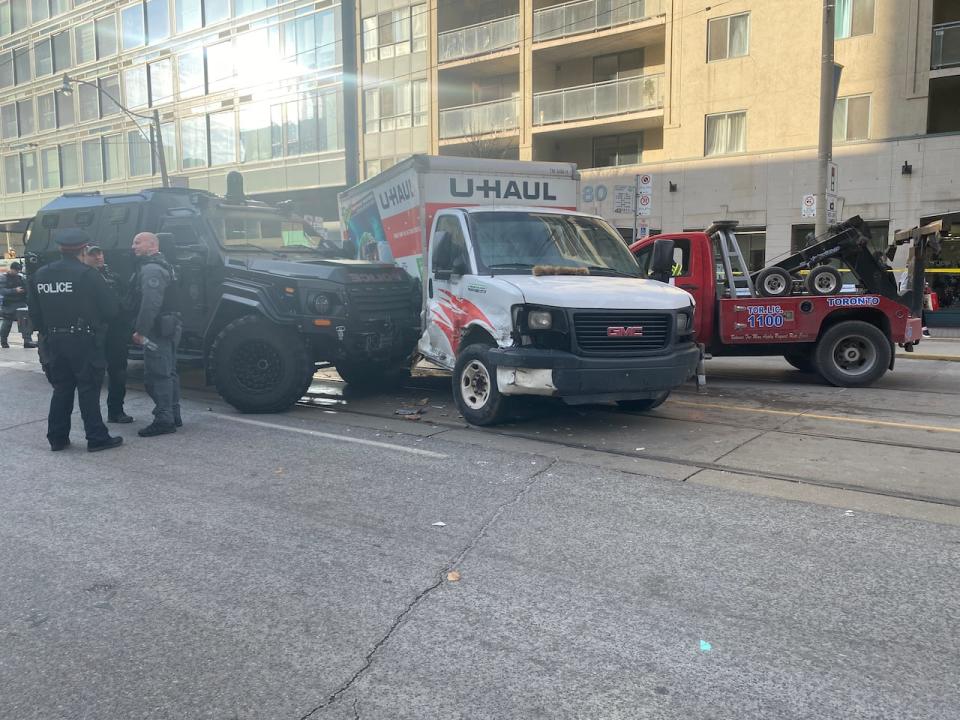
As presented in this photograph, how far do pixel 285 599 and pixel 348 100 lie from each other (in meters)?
31.6

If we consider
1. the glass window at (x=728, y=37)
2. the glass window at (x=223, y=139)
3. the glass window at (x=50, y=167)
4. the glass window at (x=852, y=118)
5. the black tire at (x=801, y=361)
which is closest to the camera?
the black tire at (x=801, y=361)

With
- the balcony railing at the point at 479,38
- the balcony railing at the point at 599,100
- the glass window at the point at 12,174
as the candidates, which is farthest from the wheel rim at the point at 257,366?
the glass window at the point at 12,174

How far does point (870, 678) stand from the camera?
3031 millimetres

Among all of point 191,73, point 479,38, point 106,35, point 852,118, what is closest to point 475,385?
point 852,118

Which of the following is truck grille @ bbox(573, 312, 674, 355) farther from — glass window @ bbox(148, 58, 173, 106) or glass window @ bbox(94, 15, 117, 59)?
glass window @ bbox(94, 15, 117, 59)

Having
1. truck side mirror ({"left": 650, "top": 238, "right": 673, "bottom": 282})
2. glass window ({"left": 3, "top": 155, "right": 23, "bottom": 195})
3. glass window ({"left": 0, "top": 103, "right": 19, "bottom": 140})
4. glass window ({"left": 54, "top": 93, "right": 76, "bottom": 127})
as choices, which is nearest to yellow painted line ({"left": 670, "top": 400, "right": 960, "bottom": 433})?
truck side mirror ({"left": 650, "top": 238, "right": 673, "bottom": 282})

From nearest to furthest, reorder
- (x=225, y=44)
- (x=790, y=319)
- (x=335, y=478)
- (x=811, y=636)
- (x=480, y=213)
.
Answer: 1. (x=811, y=636)
2. (x=335, y=478)
3. (x=480, y=213)
4. (x=790, y=319)
5. (x=225, y=44)

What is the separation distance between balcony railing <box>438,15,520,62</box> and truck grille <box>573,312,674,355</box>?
23375 mm

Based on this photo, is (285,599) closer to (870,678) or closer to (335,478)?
(335,478)

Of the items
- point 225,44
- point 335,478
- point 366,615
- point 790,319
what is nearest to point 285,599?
point 366,615

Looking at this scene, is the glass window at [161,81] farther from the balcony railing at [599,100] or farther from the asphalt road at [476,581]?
the asphalt road at [476,581]

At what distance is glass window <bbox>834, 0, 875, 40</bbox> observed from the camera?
71.5 feet

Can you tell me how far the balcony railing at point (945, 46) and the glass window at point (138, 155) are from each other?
35.4 meters

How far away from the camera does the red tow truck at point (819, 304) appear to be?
991 centimetres
